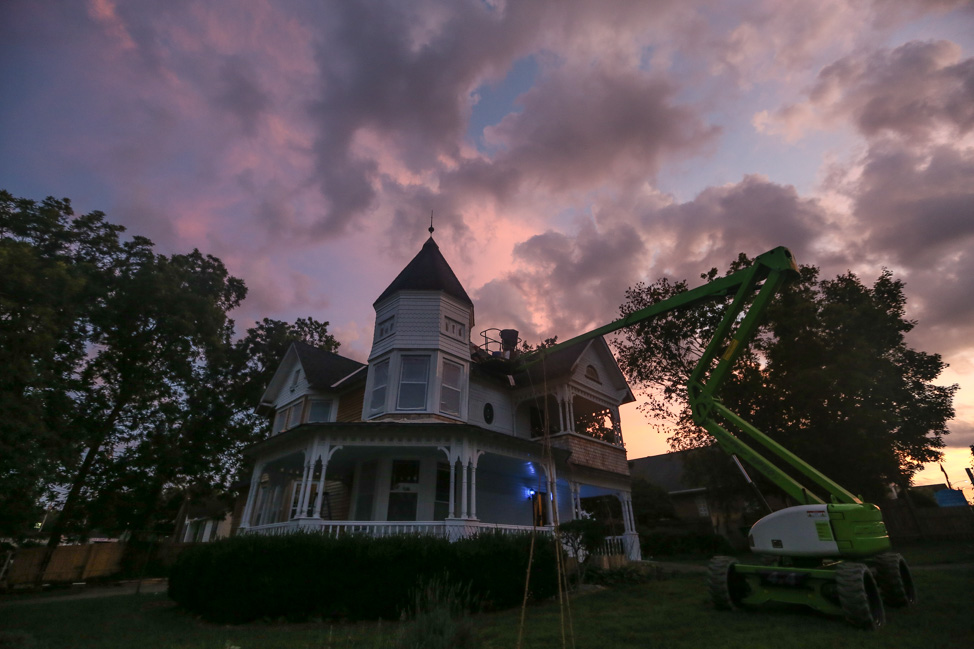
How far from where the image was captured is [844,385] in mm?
21766

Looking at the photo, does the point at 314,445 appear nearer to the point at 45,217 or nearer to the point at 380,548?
the point at 380,548

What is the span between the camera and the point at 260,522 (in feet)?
76.7

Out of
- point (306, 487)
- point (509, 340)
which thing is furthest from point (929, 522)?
point (306, 487)

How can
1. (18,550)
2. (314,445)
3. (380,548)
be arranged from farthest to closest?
1. (18,550)
2. (314,445)
3. (380,548)

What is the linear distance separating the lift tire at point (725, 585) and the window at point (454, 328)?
12.0 m

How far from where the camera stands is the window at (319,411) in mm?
21172

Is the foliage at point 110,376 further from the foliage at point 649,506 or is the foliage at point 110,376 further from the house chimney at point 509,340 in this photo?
the foliage at point 649,506

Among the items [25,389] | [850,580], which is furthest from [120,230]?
[850,580]

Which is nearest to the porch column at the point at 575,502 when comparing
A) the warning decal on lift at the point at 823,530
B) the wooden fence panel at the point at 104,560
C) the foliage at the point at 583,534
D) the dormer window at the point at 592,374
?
the foliage at the point at 583,534

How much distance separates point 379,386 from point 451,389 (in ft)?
9.26

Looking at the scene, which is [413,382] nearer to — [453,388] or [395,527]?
[453,388]

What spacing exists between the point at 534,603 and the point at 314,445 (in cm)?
815

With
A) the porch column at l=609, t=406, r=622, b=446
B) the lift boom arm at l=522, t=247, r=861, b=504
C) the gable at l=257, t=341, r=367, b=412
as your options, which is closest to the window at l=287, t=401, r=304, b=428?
the gable at l=257, t=341, r=367, b=412

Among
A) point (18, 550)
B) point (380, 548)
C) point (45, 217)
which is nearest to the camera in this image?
point (380, 548)
